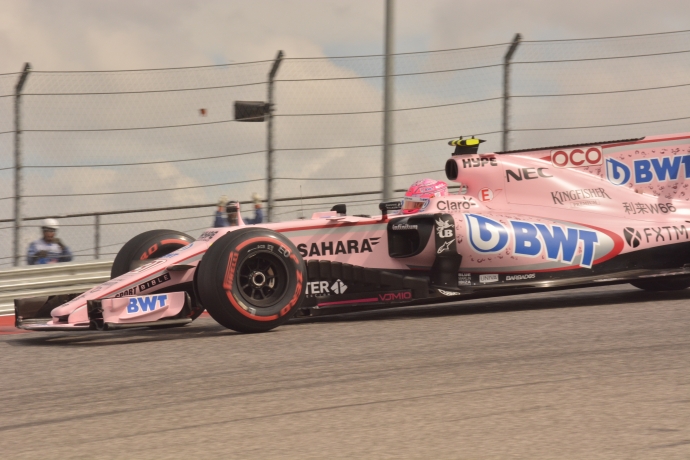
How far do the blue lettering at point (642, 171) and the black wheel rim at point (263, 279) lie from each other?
360 centimetres

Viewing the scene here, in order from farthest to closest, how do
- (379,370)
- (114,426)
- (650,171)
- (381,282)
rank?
(650,171)
(381,282)
(379,370)
(114,426)

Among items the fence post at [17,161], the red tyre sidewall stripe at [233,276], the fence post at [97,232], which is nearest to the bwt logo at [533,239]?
the red tyre sidewall stripe at [233,276]

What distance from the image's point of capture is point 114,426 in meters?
3.88

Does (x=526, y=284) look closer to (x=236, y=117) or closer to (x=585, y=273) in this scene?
(x=585, y=273)

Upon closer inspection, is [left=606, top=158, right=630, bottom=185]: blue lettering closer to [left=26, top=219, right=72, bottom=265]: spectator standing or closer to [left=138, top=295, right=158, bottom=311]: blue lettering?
[left=138, top=295, right=158, bottom=311]: blue lettering

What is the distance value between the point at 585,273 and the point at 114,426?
4.67 metres

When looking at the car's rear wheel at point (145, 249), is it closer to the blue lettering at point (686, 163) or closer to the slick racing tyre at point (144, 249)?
the slick racing tyre at point (144, 249)

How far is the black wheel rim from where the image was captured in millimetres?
6336

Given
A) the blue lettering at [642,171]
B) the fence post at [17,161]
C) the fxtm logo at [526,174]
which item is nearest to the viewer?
the fxtm logo at [526,174]

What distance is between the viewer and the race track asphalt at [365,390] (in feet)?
11.4

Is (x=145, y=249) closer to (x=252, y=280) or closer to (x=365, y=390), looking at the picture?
(x=252, y=280)

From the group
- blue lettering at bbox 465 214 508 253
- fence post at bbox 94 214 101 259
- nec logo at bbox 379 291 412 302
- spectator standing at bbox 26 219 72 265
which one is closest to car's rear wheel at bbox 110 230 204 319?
nec logo at bbox 379 291 412 302

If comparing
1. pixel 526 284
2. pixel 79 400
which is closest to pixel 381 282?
pixel 526 284

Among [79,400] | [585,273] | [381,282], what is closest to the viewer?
[79,400]
